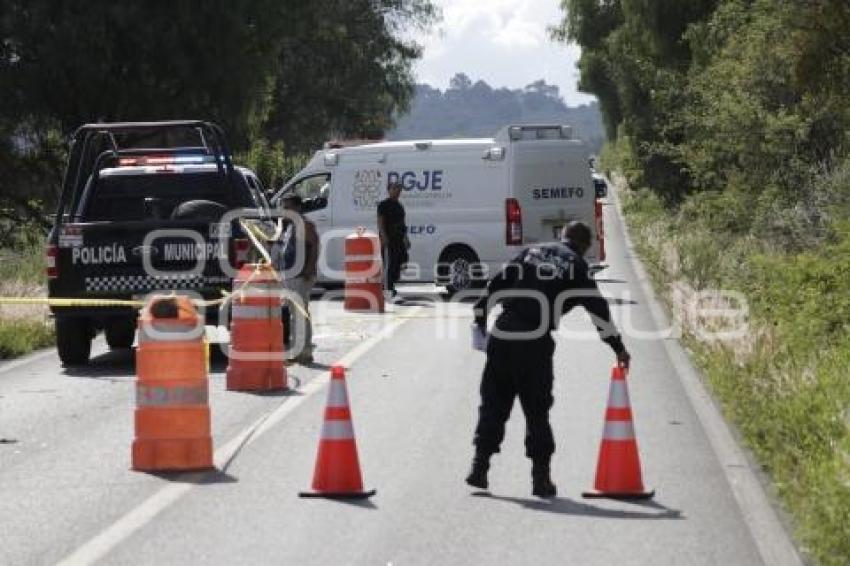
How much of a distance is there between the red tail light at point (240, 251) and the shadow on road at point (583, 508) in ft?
24.7

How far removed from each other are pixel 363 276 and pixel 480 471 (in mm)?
14098

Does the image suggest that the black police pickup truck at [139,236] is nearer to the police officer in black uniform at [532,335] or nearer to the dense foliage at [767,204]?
the dense foliage at [767,204]

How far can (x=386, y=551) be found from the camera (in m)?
8.80

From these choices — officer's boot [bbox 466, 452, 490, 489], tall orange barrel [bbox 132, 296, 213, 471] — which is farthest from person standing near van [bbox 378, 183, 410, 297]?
officer's boot [bbox 466, 452, 490, 489]

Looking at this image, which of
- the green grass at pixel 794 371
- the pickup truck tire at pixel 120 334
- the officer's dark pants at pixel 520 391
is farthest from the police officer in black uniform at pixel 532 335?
the pickup truck tire at pixel 120 334

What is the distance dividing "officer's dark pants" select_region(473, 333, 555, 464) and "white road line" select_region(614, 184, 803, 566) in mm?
1183

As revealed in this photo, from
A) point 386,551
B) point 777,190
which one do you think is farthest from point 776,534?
point 777,190

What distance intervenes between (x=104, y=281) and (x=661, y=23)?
2614 cm

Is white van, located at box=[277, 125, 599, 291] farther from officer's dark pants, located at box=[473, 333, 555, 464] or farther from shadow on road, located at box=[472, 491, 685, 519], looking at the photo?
shadow on road, located at box=[472, 491, 685, 519]

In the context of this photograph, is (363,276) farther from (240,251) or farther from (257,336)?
(257,336)

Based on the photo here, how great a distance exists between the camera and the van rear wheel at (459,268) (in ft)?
88.3

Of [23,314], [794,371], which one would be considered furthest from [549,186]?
[794,371]

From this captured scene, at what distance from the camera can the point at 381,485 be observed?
10727 millimetres

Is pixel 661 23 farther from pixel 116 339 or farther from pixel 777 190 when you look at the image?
pixel 116 339
